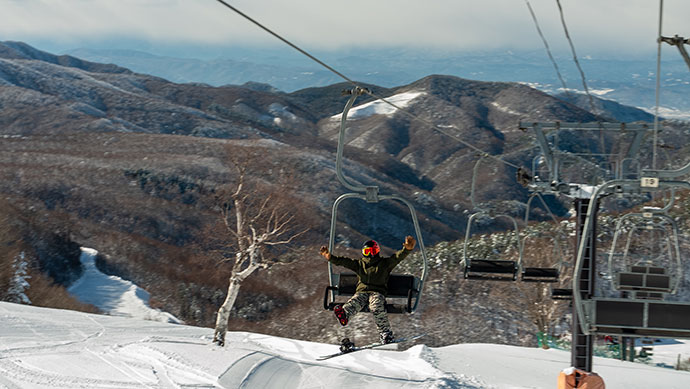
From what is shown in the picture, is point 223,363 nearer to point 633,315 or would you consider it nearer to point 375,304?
point 375,304

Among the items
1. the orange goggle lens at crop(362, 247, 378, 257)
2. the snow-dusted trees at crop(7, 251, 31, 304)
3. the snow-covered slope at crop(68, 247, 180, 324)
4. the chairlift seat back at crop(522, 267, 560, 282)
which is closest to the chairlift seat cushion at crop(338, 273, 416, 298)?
the orange goggle lens at crop(362, 247, 378, 257)

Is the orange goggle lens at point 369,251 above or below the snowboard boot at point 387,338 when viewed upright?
above

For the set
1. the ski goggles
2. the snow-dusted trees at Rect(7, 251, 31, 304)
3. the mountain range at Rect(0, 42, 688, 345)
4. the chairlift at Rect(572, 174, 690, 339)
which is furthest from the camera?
the mountain range at Rect(0, 42, 688, 345)

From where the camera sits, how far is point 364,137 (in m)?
182

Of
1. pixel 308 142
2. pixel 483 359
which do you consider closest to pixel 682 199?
→ pixel 483 359

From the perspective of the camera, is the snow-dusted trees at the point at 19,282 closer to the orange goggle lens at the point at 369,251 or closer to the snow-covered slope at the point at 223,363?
the snow-covered slope at the point at 223,363

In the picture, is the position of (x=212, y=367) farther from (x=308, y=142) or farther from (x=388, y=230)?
(x=308, y=142)

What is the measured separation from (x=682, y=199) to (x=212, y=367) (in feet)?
105

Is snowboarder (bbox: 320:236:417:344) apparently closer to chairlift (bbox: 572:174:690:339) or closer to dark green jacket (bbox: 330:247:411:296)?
dark green jacket (bbox: 330:247:411:296)

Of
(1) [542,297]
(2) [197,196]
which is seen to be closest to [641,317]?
(1) [542,297]

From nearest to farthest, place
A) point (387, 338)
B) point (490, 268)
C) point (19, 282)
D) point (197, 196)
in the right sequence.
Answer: point (387, 338) < point (490, 268) < point (19, 282) < point (197, 196)

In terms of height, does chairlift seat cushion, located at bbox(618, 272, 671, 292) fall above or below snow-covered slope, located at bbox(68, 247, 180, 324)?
above

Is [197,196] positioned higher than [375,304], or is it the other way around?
[375,304]

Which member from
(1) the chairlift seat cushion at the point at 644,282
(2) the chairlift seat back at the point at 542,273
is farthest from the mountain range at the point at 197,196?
(1) the chairlift seat cushion at the point at 644,282
